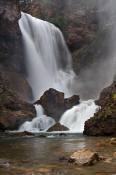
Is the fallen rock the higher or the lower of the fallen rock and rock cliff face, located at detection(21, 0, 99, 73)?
the lower

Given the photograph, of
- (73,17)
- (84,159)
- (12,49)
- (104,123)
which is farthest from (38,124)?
(73,17)

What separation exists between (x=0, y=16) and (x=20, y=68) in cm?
1030

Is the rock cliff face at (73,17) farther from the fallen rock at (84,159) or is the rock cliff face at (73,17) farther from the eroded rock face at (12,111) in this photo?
the fallen rock at (84,159)

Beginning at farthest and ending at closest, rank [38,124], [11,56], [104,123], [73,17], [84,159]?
[73,17] < [11,56] < [38,124] < [104,123] < [84,159]

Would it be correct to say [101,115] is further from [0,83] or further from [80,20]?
[80,20]

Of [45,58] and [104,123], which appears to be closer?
[104,123]

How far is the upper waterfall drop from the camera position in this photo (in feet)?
163

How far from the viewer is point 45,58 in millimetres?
52844

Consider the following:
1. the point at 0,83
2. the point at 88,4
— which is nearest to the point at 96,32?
the point at 88,4

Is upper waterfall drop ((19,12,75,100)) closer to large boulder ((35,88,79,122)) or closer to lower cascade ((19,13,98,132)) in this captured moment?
lower cascade ((19,13,98,132))

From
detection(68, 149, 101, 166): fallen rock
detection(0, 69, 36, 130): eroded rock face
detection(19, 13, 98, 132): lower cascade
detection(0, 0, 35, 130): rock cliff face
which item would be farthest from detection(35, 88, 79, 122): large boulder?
detection(68, 149, 101, 166): fallen rock

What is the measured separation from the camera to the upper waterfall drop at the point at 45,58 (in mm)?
49656

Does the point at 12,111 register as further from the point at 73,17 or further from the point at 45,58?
the point at 73,17

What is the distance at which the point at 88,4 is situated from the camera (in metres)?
70.8
